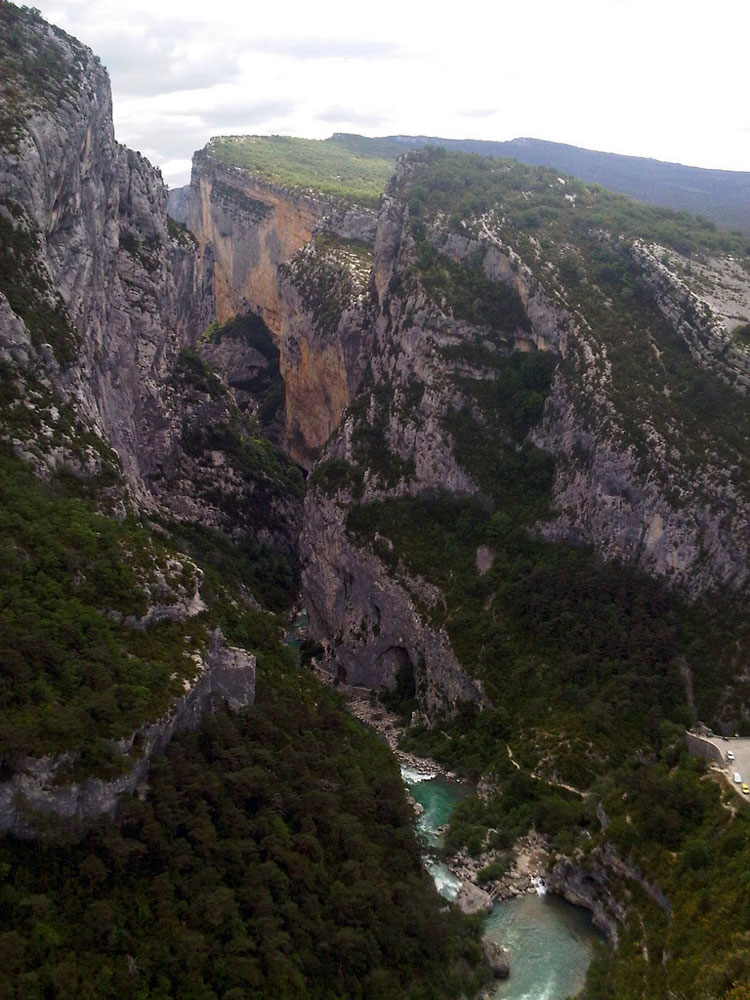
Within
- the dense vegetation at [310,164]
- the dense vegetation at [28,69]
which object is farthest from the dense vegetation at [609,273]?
the dense vegetation at [28,69]

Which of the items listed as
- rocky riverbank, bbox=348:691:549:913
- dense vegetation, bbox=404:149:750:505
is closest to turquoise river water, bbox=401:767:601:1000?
rocky riverbank, bbox=348:691:549:913

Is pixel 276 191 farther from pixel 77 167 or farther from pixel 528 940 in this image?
pixel 528 940

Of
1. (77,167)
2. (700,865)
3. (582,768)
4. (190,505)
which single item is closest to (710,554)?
(582,768)

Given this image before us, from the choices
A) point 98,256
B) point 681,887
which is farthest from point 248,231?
point 681,887

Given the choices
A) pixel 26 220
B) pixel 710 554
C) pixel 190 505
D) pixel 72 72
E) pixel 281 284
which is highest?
pixel 72 72

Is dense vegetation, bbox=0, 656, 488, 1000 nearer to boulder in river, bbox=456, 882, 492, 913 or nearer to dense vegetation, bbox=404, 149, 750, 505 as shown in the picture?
boulder in river, bbox=456, 882, 492, 913

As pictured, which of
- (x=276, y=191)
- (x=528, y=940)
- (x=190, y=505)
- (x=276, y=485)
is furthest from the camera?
(x=276, y=191)

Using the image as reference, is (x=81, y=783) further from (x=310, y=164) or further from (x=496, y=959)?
(x=310, y=164)
